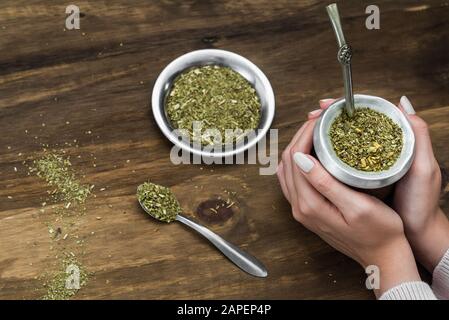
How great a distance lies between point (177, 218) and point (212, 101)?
34 cm

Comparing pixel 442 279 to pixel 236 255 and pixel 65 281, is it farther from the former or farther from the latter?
pixel 65 281

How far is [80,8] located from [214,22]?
0.39 meters

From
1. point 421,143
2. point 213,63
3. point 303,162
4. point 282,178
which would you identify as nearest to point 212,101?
point 213,63

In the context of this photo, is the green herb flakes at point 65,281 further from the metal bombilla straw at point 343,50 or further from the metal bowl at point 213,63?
the metal bombilla straw at point 343,50

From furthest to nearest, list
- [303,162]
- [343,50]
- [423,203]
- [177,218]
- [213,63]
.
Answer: [213,63] < [177,218] < [423,203] < [303,162] < [343,50]

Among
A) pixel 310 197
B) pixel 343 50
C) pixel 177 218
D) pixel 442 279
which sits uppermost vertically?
pixel 343 50

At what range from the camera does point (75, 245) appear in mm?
1562

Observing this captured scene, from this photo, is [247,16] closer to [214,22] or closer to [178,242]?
[214,22]

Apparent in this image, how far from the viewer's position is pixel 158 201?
1.58m

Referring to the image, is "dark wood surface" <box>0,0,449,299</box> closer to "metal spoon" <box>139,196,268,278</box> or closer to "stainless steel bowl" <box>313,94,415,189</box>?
"metal spoon" <box>139,196,268,278</box>

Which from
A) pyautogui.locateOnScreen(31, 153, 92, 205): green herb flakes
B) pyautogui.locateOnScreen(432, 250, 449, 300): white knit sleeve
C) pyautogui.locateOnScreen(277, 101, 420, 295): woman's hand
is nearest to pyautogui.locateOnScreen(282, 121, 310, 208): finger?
pyautogui.locateOnScreen(277, 101, 420, 295): woman's hand

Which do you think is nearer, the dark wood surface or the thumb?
the thumb

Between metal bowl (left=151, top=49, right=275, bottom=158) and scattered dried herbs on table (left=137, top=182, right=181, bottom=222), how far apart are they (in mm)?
132

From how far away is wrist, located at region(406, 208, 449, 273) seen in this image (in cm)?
154
